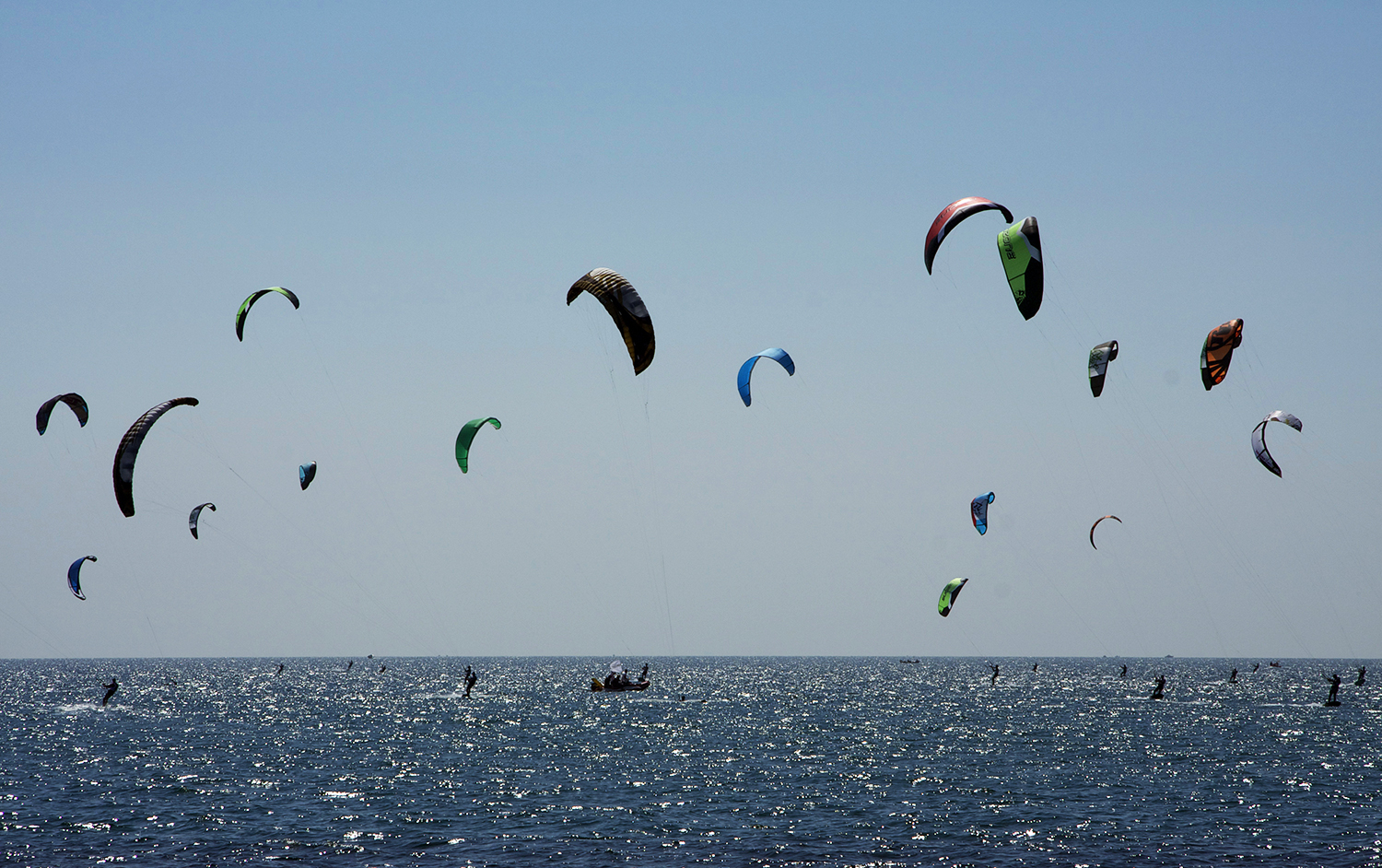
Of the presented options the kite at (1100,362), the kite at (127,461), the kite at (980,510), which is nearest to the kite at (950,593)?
the kite at (980,510)

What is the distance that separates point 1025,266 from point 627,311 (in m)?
7.78

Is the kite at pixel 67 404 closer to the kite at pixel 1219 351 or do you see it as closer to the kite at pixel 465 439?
the kite at pixel 465 439

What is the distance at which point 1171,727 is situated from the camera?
4922 centimetres

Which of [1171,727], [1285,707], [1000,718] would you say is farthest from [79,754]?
[1285,707]

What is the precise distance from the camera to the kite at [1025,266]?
72.0 ft

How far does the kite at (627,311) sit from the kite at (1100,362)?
1021 cm

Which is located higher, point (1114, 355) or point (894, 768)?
point (1114, 355)

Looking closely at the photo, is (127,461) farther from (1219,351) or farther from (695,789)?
(1219,351)

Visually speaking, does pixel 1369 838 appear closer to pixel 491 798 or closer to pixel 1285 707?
pixel 491 798

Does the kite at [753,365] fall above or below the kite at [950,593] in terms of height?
above

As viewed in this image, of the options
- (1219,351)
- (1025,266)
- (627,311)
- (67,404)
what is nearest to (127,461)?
(67,404)

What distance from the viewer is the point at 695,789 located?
95.2ft

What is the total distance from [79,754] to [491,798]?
1726cm

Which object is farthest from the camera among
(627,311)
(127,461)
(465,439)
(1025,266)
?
(465,439)
